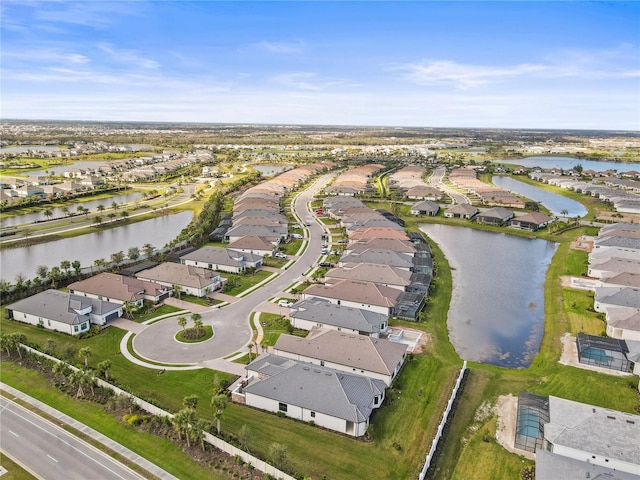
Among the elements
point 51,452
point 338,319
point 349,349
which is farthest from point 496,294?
point 51,452

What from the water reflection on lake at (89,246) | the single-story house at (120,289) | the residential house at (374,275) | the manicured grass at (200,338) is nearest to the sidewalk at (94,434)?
the manicured grass at (200,338)

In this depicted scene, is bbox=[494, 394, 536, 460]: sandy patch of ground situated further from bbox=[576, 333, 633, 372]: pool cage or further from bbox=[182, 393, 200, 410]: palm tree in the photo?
bbox=[182, 393, 200, 410]: palm tree

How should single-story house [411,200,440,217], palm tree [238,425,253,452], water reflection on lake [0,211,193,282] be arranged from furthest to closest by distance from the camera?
single-story house [411,200,440,217] → water reflection on lake [0,211,193,282] → palm tree [238,425,253,452]

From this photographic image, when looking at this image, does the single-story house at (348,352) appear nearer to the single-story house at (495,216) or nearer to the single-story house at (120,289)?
the single-story house at (120,289)

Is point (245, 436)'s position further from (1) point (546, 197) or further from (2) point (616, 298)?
(1) point (546, 197)

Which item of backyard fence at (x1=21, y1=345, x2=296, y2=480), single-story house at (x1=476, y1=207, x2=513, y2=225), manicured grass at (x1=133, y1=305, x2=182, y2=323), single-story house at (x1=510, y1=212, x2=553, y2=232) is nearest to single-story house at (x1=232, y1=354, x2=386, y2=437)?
backyard fence at (x1=21, y1=345, x2=296, y2=480)

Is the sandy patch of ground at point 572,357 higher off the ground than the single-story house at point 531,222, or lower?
lower
